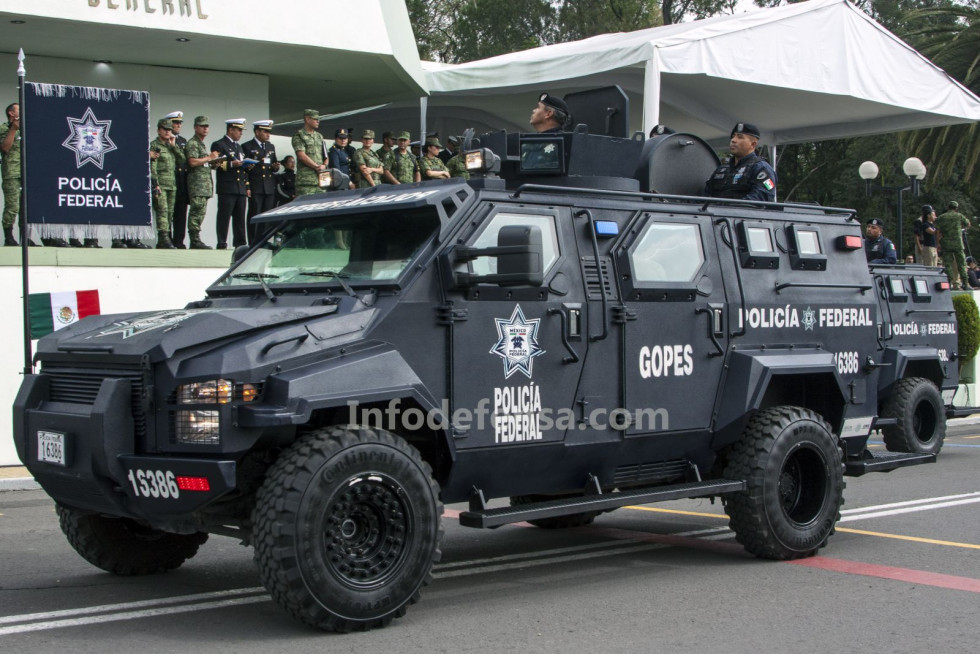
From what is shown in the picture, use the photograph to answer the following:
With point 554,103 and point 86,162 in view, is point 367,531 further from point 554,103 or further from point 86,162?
point 86,162

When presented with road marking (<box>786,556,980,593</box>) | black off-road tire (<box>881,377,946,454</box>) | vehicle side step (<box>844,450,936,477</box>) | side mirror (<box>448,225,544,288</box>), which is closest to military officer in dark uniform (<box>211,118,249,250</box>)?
black off-road tire (<box>881,377,946,454</box>)

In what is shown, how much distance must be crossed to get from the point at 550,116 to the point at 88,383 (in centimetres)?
400

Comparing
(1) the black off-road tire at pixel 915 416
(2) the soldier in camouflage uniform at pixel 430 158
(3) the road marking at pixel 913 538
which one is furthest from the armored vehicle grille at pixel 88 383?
(2) the soldier in camouflage uniform at pixel 430 158

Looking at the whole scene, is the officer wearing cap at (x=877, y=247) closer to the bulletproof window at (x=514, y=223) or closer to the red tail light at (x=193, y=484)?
the bulletproof window at (x=514, y=223)

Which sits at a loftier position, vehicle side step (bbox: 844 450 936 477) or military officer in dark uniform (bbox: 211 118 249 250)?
military officer in dark uniform (bbox: 211 118 249 250)

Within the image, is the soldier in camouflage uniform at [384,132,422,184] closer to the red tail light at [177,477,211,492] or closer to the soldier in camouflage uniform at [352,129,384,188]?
the soldier in camouflage uniform at [352,129,384,188]

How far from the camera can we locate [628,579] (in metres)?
7.28

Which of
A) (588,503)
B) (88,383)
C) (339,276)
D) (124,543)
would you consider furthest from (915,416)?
(88,383)

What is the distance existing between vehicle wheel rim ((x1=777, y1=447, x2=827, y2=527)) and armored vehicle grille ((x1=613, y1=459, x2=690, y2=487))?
28.8 inches

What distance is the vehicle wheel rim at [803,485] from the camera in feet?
26.4

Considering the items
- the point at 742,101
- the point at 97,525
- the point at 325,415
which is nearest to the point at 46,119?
the point at 97,525

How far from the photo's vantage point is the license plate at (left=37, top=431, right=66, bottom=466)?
6.07 meters

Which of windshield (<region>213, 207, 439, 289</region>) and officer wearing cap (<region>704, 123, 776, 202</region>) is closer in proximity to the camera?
windshield (<region>213, 207, 439, 289</region>)

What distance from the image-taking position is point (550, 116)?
860 cm
